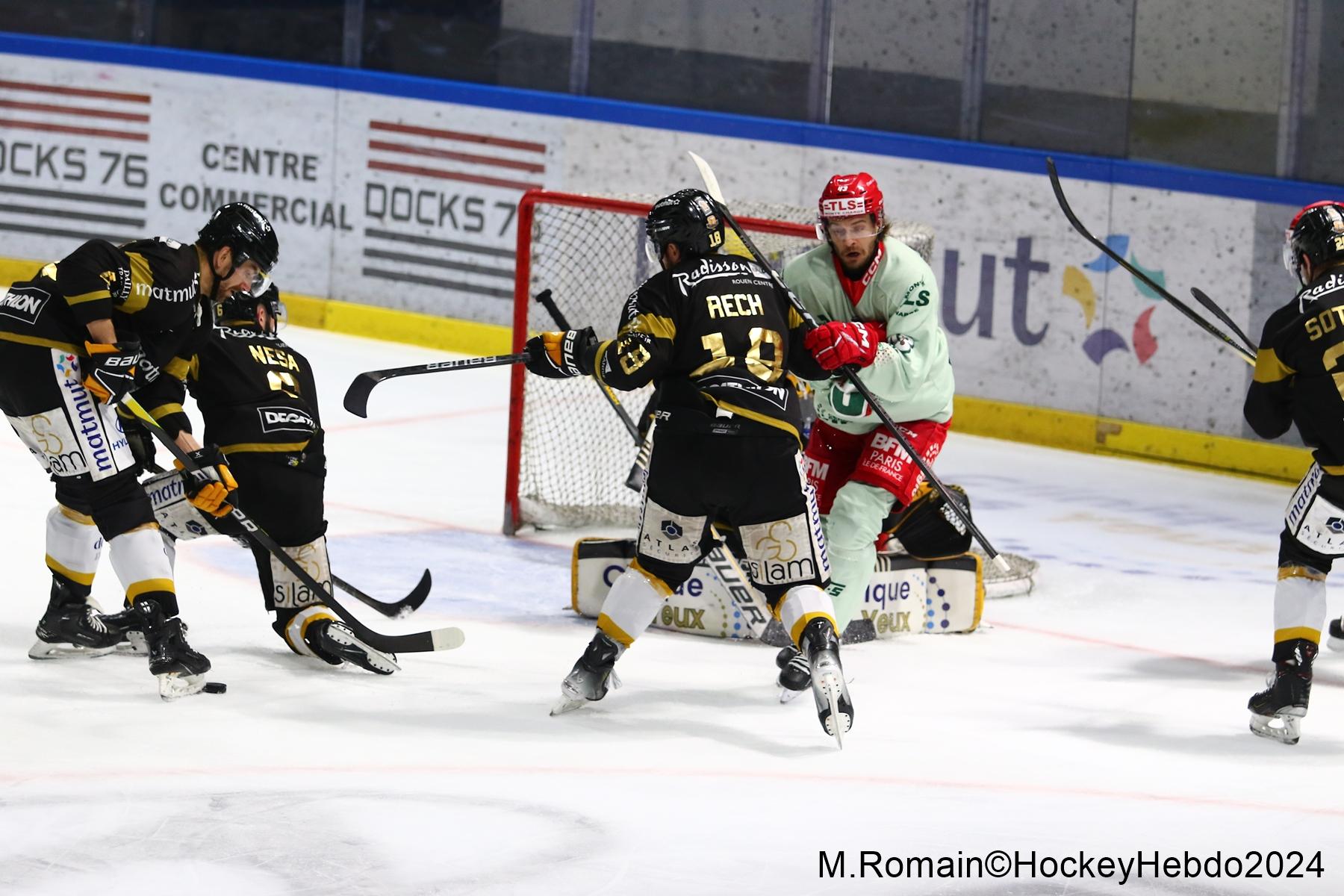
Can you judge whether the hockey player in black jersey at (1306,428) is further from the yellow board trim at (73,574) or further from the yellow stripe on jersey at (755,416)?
the yellow board trim at (73,574)

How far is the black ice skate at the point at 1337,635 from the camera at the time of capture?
557 centimetres

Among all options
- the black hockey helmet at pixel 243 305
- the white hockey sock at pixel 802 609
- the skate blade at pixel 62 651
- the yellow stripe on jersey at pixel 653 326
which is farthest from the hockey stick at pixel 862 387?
the skate blade at pixel 62 651

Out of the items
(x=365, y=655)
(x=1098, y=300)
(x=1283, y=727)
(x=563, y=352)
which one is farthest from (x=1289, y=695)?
(x=1098, y=300)

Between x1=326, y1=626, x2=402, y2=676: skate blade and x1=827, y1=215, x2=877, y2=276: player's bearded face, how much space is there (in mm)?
1580

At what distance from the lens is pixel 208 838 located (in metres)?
3.63

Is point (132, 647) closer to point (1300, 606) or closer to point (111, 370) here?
point (111, 370)

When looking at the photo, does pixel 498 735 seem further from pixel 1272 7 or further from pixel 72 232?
pixel 72 232

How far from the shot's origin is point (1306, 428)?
4.58 metres

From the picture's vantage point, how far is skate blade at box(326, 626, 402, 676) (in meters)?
4.82

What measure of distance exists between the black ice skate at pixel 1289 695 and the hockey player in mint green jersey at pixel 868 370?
1.04 metres

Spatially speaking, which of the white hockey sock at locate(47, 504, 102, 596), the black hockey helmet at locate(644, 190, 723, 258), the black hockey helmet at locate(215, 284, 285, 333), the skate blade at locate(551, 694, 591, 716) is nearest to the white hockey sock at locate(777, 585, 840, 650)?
the skate blade at locate(551, 694, 591, 716)

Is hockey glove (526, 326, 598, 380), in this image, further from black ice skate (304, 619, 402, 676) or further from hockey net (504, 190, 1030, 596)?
hockey net (504, 190, 1030, 596)

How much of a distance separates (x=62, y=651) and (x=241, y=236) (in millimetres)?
1164

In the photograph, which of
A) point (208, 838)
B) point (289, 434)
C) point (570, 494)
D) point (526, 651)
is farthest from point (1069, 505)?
point (208, 838)
